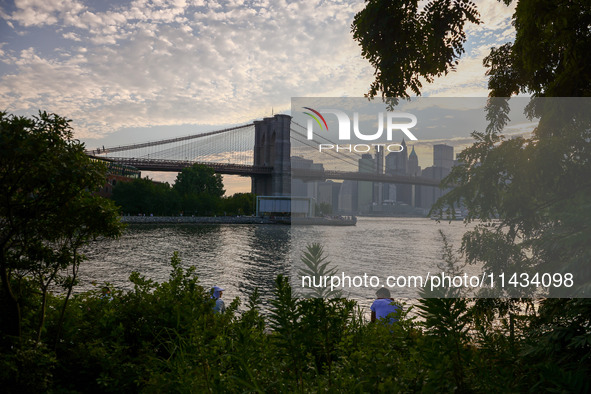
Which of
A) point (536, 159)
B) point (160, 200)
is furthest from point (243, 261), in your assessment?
point (160, 200)

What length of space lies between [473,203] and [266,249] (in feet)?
115

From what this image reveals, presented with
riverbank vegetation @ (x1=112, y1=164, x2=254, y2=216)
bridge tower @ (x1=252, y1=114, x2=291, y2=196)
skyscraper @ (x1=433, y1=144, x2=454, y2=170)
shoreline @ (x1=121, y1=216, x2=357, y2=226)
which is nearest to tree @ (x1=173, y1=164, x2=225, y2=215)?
riverbank vegetation @ (x1=112, y1=164, x2=254, y2=216)

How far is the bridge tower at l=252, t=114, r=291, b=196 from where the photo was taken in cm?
8381

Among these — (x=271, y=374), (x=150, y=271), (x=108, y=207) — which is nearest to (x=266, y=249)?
(x=150, y=271)

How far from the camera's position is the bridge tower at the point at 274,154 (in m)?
83.8

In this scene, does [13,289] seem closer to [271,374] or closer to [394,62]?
[271,374]

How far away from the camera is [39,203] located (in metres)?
4.80

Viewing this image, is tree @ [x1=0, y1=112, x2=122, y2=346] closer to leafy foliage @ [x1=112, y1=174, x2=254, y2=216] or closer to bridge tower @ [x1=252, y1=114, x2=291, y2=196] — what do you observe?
leafy foliage @ [x1=112, y1=174, x2=254, y2=216]

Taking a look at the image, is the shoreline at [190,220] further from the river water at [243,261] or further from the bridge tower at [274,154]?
the river water at [243,261]

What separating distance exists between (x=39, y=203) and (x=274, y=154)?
81.7 metres

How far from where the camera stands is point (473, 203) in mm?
4484

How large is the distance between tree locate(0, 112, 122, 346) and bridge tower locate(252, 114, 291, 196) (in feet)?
255

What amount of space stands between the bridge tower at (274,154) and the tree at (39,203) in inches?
3062

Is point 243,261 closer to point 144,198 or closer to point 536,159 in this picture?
point 536,159
